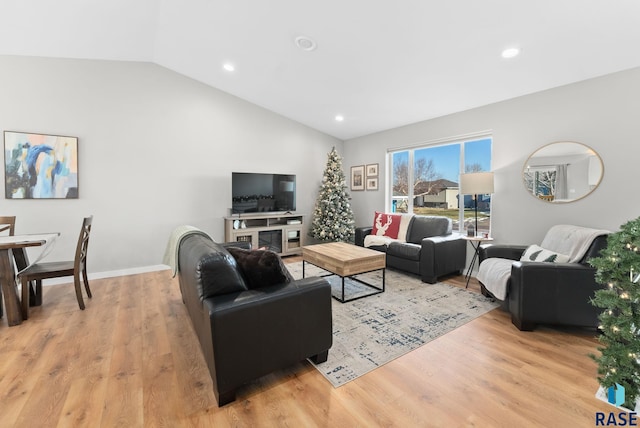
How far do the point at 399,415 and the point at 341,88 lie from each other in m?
3.97

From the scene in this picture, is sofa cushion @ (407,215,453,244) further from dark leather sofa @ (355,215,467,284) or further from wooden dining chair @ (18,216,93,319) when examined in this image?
wooden dining chair @ (18,216,93,319)

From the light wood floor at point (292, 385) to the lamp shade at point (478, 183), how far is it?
1.77 metres

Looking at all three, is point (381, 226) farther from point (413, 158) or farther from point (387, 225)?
point (413, 158)

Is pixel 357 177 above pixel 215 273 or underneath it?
above

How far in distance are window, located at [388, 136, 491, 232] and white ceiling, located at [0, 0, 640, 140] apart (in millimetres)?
673

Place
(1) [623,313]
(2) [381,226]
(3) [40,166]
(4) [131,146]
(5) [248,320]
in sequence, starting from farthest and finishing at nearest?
(2) [381,226] < (4) [131,146] < (3) [40,166] < (5) [248,320] < (1) [623,313]

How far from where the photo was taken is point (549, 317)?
2.50 meters

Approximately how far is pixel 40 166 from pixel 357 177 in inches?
206

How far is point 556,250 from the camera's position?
301cm

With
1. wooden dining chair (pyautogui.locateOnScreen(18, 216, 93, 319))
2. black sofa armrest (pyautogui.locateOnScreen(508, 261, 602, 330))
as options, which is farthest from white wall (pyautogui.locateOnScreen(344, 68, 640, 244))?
wooden dining chair (pyautogui.locateOnScreen(18, 216, 93, 319))

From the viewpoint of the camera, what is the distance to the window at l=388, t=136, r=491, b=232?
435cm

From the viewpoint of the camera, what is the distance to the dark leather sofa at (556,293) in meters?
2.42

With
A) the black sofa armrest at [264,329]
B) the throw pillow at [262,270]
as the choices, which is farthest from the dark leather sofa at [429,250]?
the throw pillow at [262,270]

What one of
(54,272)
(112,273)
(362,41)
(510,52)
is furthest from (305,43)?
(112,273)
